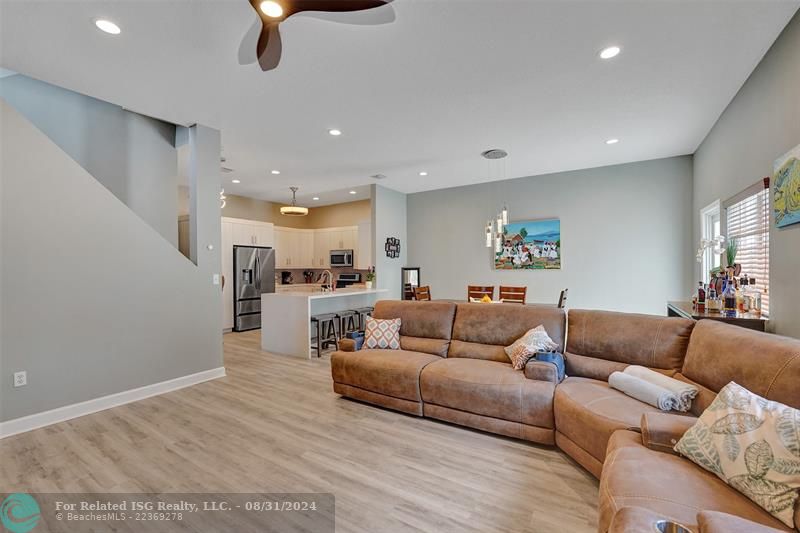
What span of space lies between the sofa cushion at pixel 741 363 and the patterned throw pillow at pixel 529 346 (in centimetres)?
89

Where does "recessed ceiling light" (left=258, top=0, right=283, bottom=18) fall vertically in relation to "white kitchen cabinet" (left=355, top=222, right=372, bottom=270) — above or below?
above

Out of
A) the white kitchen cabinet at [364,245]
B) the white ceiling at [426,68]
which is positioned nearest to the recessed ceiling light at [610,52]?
the white ceiling at [426,68]

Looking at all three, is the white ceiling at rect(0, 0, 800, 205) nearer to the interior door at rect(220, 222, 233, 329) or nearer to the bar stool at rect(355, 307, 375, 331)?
the bar stool at rect(355, 307, 375, 331)

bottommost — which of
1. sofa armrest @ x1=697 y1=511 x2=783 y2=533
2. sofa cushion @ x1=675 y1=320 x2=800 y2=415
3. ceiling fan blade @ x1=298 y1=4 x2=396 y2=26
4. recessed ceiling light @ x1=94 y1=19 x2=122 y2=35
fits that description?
sofa armrest @ x1=697 y1=511 x2=783 y2=533

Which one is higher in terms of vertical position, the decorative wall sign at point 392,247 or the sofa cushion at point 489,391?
the decorative wall sign at point 392,247

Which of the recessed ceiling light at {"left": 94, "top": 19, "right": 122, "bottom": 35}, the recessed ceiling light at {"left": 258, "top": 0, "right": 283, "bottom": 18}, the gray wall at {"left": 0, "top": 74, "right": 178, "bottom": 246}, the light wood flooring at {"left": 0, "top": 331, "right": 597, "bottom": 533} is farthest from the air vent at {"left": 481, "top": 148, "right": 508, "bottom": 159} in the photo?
the gray wall at {"left": 0, "top": 74, "right": 178, "bottom": 246}

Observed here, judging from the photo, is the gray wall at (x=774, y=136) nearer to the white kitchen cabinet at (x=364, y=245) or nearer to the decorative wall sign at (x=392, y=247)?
the decorative wall sign at (x=392, y=247)

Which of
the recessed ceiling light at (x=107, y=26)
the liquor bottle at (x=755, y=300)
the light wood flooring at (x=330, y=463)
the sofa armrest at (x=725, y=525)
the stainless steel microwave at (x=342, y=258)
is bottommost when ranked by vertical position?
the light wood flooring at (x=330, y=463)

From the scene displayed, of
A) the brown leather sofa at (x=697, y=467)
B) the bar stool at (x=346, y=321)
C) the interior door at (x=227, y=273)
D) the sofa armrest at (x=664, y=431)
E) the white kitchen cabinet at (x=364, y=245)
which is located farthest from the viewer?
the white kitchen cabinet at (x=364, y=245)

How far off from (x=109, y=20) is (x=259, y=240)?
18.7 feet

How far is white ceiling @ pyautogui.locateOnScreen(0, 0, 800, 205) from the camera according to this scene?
2.20 m

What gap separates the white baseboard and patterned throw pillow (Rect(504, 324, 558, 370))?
11.4ft

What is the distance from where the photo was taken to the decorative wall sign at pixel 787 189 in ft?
7.14

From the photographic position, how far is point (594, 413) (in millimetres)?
2113
